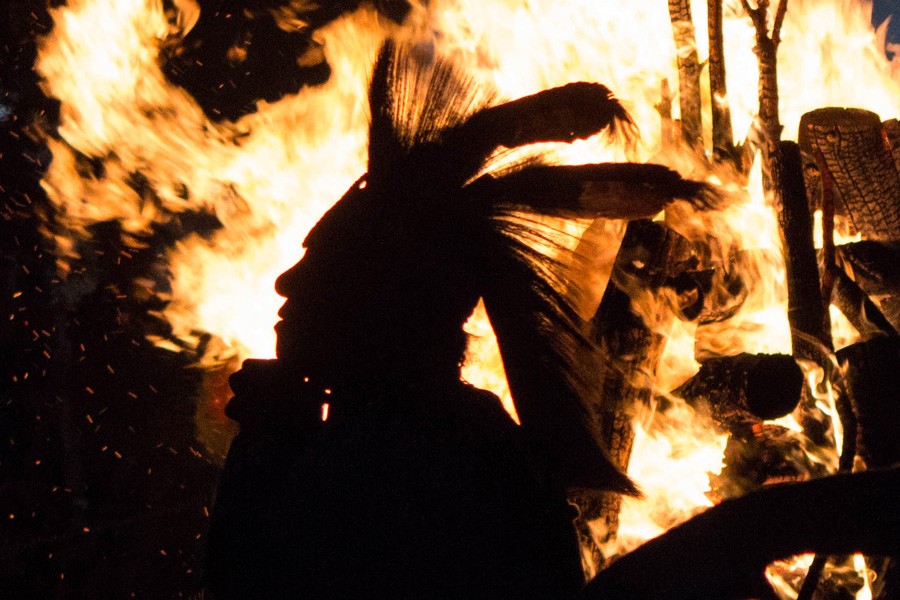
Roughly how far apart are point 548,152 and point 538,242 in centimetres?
24

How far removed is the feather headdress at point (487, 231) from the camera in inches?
51.8

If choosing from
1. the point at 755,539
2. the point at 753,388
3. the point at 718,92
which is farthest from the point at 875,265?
the point at 755,539

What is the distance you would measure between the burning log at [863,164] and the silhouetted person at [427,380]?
3.18ft

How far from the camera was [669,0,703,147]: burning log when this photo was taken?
2.45 metres

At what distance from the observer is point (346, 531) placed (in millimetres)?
1120

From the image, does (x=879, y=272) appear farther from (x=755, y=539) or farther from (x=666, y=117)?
(x=755, y=539)

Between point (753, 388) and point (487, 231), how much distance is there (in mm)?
874

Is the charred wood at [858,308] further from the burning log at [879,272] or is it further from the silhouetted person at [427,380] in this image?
the silhouetted person at [427,380]

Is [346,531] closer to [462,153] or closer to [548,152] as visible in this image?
[462,153]

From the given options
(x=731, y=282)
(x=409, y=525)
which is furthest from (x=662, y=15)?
(x=409, y=525)

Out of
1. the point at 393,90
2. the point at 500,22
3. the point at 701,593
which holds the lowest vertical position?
the point at 701,593

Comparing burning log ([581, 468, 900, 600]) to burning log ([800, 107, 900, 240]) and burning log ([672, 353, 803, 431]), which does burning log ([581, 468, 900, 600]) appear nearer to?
burning log ([672, 353, 803, 431])

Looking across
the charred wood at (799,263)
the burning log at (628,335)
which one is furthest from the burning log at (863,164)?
the burning log at (628,335)

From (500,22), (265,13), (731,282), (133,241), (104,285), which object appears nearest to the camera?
(731,282)
